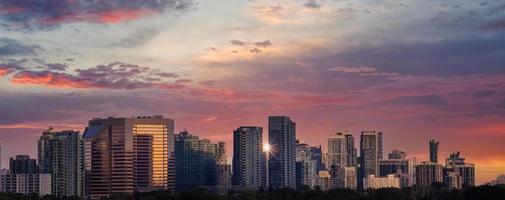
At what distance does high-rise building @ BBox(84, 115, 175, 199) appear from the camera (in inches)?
7539

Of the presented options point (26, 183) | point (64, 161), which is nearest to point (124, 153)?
point (64, 161)

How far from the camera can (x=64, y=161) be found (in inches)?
7387

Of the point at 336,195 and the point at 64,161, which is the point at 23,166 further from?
the point at 336,195

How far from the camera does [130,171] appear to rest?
194500 mm

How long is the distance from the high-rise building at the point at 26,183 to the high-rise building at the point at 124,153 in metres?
9.25

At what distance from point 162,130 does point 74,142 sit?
A: 20.4 meters

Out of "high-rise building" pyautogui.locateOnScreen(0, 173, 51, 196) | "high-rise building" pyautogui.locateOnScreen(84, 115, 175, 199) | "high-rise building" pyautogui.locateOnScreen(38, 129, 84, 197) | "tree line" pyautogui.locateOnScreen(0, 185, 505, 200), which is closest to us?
"tree line" pyautogui.locateOnScreen(0, 185, 505, 200)

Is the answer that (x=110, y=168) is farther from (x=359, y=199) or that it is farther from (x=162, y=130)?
(x=359, y=199)

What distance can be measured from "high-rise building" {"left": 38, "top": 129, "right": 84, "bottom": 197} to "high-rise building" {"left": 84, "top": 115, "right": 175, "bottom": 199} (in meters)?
2.65

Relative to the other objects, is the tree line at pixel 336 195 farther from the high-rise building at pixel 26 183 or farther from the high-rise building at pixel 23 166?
the high-rise building at pixel 23 166

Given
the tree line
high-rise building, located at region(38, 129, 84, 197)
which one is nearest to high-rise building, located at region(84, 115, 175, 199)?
high-rise building, located at region(38, 129, 84, 197)

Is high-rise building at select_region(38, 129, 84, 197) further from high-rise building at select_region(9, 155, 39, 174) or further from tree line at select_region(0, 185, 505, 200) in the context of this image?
tree line at select_region(0, 185, 505, 200)

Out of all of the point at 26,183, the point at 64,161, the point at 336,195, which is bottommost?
the point at 26,183

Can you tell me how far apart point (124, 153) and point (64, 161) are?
43.5 ft
